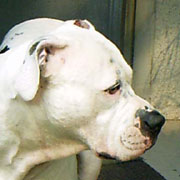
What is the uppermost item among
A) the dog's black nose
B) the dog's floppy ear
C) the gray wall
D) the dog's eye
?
the dog's floppy ear

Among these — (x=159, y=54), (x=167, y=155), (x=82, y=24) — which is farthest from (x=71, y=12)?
(x=82, y=24)

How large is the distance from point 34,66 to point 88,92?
8.7 inches

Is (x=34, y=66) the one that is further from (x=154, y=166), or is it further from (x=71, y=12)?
(x=71, y=12)

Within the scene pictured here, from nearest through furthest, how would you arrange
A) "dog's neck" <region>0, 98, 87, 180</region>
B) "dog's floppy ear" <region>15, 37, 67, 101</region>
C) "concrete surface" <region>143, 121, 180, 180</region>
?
1. "dog's floppy ear" <region>15, 37, 67, 101</region>
2. "dog's neck" <region>0, 98, 87, 180</region>
3. "concrete surface" <region>143, 121, 180, 180</region>

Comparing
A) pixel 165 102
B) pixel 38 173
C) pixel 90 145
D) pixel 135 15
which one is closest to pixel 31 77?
pixel 90 145

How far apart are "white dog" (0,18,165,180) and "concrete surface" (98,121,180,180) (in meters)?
1.54

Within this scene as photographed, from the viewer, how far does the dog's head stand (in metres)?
1.97

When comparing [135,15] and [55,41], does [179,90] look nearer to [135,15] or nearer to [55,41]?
[135,15]

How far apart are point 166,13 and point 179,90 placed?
0.72 metres

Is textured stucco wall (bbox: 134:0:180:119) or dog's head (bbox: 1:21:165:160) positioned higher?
dog's head (bbox: 1:21:165:160)

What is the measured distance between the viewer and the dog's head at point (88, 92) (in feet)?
6.46

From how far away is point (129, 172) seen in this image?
3.72 metres

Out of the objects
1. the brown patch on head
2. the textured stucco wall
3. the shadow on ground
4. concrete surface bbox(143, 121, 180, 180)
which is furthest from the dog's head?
the textured stucco wall

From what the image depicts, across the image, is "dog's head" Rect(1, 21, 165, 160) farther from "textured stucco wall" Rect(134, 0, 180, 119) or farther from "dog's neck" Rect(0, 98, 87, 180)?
"textured stucco wall" Rect(134, 0, 180, 119)
